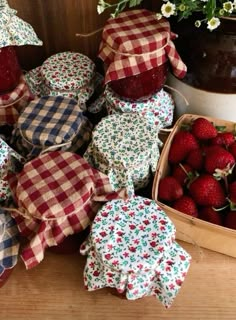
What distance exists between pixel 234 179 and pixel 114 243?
0.26 meters


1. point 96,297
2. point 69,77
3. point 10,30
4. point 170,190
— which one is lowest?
point 96,297

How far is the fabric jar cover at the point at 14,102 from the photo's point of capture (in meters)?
0.71

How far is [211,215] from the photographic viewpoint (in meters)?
0.64

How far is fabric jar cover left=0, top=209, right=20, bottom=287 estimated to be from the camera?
58 centimetres

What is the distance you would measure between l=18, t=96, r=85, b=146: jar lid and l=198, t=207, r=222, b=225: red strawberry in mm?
254

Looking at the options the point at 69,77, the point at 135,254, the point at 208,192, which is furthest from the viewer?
the point at 69,77

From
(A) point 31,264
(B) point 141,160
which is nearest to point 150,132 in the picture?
(B) point 141,160

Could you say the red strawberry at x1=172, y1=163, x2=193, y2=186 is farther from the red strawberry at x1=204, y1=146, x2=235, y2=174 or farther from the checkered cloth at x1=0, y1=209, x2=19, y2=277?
the checkered cloth at x1=0, y1=209, x2=19, y2=277

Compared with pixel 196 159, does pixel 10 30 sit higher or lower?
higher

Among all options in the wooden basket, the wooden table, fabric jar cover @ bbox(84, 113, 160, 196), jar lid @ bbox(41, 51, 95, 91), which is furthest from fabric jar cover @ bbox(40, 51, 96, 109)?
the wooden table

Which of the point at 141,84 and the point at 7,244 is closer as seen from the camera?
the point at 7,244

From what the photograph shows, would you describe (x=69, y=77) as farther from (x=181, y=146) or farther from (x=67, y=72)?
(x=181, y=146)

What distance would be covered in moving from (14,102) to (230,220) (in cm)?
43

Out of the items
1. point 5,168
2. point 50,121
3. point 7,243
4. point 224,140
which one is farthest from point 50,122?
point 224,140
